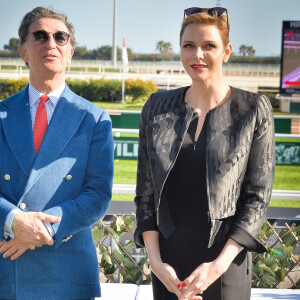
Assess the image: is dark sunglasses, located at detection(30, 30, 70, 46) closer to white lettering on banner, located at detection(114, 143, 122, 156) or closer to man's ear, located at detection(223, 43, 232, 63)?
man's ear, located at detection(223, 43, 232, 63)

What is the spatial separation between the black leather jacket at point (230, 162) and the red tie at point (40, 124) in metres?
0.46

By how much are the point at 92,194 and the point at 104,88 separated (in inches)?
1245

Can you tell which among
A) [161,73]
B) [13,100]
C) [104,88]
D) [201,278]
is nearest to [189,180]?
[201,278]

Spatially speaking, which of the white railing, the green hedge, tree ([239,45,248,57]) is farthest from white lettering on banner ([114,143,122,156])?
tree ([239,45,248,57])

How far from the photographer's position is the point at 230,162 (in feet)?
5.87

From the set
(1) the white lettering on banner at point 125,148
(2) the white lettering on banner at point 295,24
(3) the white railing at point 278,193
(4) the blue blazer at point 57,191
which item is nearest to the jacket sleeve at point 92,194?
(4) the blue blazer at point 57,191

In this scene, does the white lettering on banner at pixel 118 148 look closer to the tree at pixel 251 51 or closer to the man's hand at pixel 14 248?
the man's hand at pixel 14 248

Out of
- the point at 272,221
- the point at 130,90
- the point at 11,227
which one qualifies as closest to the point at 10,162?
the point at 11,227

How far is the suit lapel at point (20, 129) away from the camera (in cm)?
203

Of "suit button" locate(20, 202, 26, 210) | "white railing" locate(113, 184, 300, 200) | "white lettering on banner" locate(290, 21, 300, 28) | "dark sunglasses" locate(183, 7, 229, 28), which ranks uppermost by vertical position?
"white lettering on banner" locate(290, 21, 300, 28)

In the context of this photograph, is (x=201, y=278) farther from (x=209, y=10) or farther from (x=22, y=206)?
(x=209, y=10)

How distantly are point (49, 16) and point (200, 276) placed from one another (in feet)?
3.93

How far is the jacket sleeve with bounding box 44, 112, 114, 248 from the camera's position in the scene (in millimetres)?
1954

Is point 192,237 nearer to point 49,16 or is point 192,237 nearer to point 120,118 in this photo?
point 49,16
